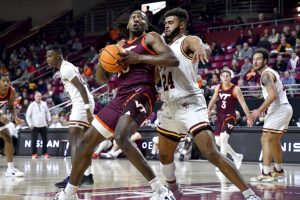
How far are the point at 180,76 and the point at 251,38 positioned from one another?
15742mm

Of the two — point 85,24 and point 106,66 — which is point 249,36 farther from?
point 106,66

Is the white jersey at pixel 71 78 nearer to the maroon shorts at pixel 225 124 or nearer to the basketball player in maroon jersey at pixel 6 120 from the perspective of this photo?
the basketball player in maroon jersey at pixel 6 120

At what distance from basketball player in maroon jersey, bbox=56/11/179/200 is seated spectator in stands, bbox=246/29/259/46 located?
15363mm

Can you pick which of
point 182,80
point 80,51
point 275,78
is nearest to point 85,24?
point 80,51

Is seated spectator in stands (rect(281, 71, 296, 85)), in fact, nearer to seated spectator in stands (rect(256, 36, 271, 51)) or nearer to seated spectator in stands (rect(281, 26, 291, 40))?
seated spectator in stands (rect(256, 36, 271, 51))

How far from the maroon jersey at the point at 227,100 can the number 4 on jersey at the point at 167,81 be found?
5886mm

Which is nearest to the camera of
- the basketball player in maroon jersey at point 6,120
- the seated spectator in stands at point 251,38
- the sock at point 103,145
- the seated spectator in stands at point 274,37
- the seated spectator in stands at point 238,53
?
the basketball player in maroon jersey at point 6,120

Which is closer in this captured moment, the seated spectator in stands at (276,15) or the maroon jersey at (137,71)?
the maroon jersey at (137,71)

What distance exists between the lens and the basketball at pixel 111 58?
6652mm

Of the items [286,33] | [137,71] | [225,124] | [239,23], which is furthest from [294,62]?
[137,71]

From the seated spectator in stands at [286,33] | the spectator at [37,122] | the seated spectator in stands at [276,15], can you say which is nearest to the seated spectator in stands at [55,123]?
the spectator at [37,122]

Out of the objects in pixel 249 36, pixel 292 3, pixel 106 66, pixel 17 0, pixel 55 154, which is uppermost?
pixel 17 0

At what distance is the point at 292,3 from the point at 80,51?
10.7 meters

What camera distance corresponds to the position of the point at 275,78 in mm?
10133
